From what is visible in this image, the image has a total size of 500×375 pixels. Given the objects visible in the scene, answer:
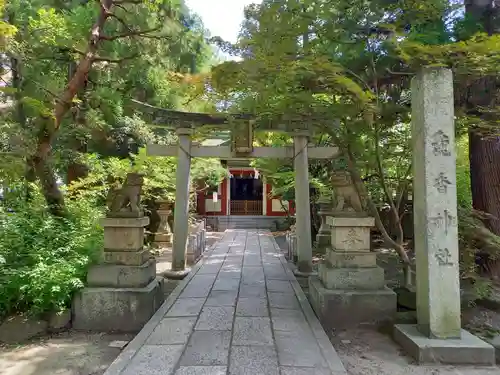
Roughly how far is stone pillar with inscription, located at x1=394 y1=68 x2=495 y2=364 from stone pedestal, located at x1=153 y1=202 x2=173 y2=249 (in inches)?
366

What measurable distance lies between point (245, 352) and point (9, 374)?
2.56m

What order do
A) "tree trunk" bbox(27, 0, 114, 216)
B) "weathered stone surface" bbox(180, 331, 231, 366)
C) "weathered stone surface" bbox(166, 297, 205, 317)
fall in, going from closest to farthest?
"weathered stone surface" bbox(180, 331, 231, 366) → "weathered stone surface" bbox(166, 297, 205, 317) → "tree trunk" bbox(27, 0, 114, 216)

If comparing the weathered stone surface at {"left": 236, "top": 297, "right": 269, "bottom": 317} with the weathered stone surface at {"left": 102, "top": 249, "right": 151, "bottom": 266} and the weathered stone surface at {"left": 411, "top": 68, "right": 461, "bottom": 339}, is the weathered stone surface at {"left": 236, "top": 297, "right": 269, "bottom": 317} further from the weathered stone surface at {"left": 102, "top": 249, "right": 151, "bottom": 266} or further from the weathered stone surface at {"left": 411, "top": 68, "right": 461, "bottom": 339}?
the weathered stone surface at {"left": 411, "top": 68, "right": 461, "bottom": 339}

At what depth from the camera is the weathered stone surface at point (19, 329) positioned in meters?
4.62

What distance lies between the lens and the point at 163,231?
12.4 metres

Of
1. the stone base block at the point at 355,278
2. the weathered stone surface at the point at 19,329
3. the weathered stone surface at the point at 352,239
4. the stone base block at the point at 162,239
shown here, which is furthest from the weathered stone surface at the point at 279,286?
the stone base block at the point at 162,239

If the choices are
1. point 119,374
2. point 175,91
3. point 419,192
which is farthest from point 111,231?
point 175,91

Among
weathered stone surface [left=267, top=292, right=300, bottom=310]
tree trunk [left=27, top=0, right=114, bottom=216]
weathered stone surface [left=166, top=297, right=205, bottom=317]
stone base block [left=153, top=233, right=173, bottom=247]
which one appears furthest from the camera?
stone base block [left=153, top=233, right=173, bottom=247]

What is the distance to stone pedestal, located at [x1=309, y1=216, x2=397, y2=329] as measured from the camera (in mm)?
4953

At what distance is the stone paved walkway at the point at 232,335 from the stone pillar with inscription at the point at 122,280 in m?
0.45

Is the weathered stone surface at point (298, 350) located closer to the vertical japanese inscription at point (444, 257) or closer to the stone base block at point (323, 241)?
the vertical japanese inscription at point (444, 257)

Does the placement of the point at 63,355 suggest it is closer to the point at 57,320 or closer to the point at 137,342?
the point at 57,320

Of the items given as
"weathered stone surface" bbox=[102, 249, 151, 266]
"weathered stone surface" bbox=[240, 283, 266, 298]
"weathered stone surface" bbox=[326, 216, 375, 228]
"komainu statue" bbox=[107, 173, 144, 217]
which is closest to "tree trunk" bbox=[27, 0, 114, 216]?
"komainu statue" bbox=[107, 173, 144, 217]

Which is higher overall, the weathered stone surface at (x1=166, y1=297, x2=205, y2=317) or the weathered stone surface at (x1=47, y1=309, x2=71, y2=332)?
the weathered stone surface at (x1=166, y1=297, x2=205, y2=317)
